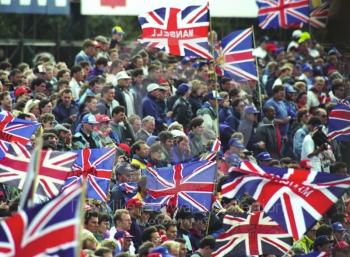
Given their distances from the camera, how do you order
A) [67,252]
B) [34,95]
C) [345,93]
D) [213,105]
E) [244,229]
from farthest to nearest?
1. [345,93]
2. [213,105]
3. [34,95]
4. [244,229]
5. [67,252]

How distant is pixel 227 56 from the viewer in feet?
93.9

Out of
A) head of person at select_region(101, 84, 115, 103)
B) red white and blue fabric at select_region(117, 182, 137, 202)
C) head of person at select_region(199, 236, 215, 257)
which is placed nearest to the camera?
head of person at select_region(199, 236, 215, 257)

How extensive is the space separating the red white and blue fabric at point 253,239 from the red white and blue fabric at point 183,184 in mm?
1964

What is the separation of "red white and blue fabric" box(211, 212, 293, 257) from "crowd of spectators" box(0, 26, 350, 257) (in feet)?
1.89

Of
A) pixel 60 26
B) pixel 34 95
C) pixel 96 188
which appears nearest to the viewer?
pixel 96 188

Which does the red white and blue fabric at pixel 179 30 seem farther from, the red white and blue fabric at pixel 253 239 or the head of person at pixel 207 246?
the red white and blue fabric at pixel 253 239

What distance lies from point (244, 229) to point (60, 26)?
62.5ft

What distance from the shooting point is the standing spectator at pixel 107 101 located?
25116 mm

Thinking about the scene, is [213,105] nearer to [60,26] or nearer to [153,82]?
[153,82]

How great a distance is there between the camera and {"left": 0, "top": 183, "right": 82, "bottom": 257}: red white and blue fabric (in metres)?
13.1

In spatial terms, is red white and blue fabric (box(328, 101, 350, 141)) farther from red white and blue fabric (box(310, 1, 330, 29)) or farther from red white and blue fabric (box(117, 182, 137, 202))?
red white and blue fabric (box(310, 1, 330, 29))

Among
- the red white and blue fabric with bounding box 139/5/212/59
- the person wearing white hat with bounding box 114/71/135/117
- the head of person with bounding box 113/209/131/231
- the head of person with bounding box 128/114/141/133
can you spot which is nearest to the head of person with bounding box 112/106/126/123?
the head of person with bounding box 128/114/141/133

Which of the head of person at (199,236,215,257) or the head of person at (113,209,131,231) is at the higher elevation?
the head of person at (113,209,131,231)

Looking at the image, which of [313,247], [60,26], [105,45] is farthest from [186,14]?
[60,26]
